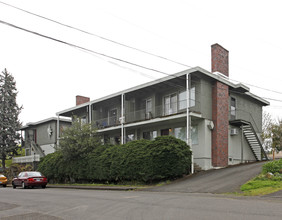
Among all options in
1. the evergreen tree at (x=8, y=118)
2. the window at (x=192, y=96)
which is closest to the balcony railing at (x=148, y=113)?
the window at (x=192, y=96)

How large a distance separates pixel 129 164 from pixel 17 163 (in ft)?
75.4

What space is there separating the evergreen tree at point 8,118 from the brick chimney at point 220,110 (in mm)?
27792

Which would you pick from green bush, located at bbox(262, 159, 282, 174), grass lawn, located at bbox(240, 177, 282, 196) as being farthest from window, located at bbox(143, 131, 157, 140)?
grass lawn, located at bbox(240, 177, 282, 196)

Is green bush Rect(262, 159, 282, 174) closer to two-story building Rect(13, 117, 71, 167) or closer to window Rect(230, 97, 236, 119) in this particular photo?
window Rect(230, 97, 236, 119)

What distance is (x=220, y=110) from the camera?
23203mm

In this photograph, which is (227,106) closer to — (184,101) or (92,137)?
(184,101)

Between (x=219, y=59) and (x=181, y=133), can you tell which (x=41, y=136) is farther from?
(x=219, y=59)

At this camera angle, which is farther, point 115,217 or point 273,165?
point 273,165

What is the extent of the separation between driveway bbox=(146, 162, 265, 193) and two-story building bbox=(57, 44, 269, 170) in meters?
2.94

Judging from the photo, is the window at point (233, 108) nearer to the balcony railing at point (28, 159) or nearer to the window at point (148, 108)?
the window at point (148, 108)

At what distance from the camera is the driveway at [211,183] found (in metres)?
14.8

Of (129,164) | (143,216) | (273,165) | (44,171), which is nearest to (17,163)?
(44,171)

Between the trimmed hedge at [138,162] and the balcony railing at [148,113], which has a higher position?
the balcony railing at [148,113]

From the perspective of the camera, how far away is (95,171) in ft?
74.3
